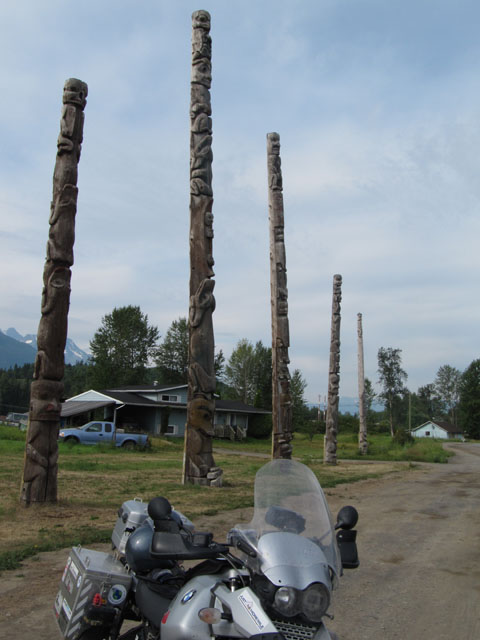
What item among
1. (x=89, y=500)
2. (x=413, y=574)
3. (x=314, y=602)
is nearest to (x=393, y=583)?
(x=413, y=574)

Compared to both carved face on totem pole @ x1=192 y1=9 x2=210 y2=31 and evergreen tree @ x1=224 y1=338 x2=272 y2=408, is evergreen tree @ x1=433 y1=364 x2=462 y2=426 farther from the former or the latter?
carved face on totem pole @ x1=192 y1=9 x2=210 y2=31

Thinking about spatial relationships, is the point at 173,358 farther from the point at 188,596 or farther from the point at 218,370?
the point at 188,596

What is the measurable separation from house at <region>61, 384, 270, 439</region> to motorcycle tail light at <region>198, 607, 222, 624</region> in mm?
38778

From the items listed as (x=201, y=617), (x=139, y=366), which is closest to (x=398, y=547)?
(x=201, y=617)

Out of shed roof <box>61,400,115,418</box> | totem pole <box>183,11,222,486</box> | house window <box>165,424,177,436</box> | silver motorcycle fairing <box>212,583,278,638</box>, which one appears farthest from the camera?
house window <box>165,424,177,436</box>

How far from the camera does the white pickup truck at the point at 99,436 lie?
101 ft

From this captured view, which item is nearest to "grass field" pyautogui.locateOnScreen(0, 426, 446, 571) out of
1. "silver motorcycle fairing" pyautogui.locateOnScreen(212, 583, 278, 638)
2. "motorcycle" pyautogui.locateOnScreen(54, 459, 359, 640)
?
"motorcycle" pyautogui.locateOnScreen(54, 459, 359, 640)

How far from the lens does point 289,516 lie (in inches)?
111

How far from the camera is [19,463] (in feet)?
53.7

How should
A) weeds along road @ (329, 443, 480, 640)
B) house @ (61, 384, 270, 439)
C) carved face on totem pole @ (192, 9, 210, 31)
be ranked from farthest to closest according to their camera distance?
house @ (61, 384, 270, 439) → carved face on totem pole @ (192, 9, 210, 31) → weeds along road @ (329, 443, 480, 640)

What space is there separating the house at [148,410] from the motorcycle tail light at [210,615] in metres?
38.8

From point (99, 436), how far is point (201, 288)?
2108cm

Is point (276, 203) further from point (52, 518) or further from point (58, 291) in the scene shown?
point (52, 518)

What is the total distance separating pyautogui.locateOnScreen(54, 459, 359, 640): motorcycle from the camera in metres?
2.33
